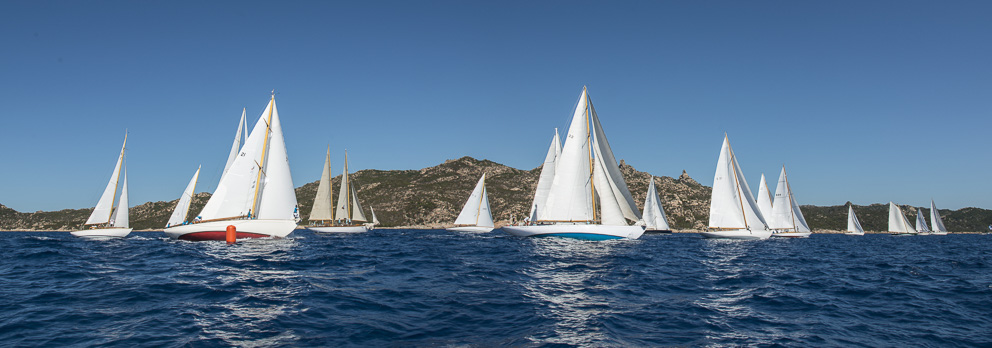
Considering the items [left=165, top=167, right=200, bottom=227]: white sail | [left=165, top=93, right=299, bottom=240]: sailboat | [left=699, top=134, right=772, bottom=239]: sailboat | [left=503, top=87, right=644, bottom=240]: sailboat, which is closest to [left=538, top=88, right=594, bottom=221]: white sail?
[left=503, top=87, right=644, bottom=240]: sailboat

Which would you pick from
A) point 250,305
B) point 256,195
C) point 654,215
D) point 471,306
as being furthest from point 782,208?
point 250,305

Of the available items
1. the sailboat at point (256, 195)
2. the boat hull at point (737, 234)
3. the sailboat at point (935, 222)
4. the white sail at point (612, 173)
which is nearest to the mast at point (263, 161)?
the sailboat at point (256, 195)

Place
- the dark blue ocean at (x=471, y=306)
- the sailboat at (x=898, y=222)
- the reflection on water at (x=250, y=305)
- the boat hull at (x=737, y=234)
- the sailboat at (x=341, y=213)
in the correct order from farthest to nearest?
the sailboat at (x=898, y=222) < the sailboat at (x=341, y=213) < the boat hull at (x=737, y=234) < the dark blue ocean at (x=471, y=306) < the reflection on water at (x=250, y=305)

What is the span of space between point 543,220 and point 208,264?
2754cm

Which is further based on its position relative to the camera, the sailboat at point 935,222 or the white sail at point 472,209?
the sailboat at point 935,222

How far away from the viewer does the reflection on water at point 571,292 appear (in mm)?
9164

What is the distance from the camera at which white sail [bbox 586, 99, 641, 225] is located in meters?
41.9

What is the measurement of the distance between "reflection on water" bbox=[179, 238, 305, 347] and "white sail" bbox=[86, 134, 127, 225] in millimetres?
40234

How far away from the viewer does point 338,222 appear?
3159 inches

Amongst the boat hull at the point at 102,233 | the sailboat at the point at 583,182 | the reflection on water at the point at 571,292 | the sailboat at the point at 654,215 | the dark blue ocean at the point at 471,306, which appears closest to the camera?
the dark blue ocean at the point at 471,306

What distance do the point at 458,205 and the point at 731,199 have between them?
98.7m

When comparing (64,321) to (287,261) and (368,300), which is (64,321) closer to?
(368,300)

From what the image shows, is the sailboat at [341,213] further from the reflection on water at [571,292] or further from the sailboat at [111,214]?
the reflection on water at [571,292]

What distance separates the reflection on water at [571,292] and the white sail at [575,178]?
584 inches
